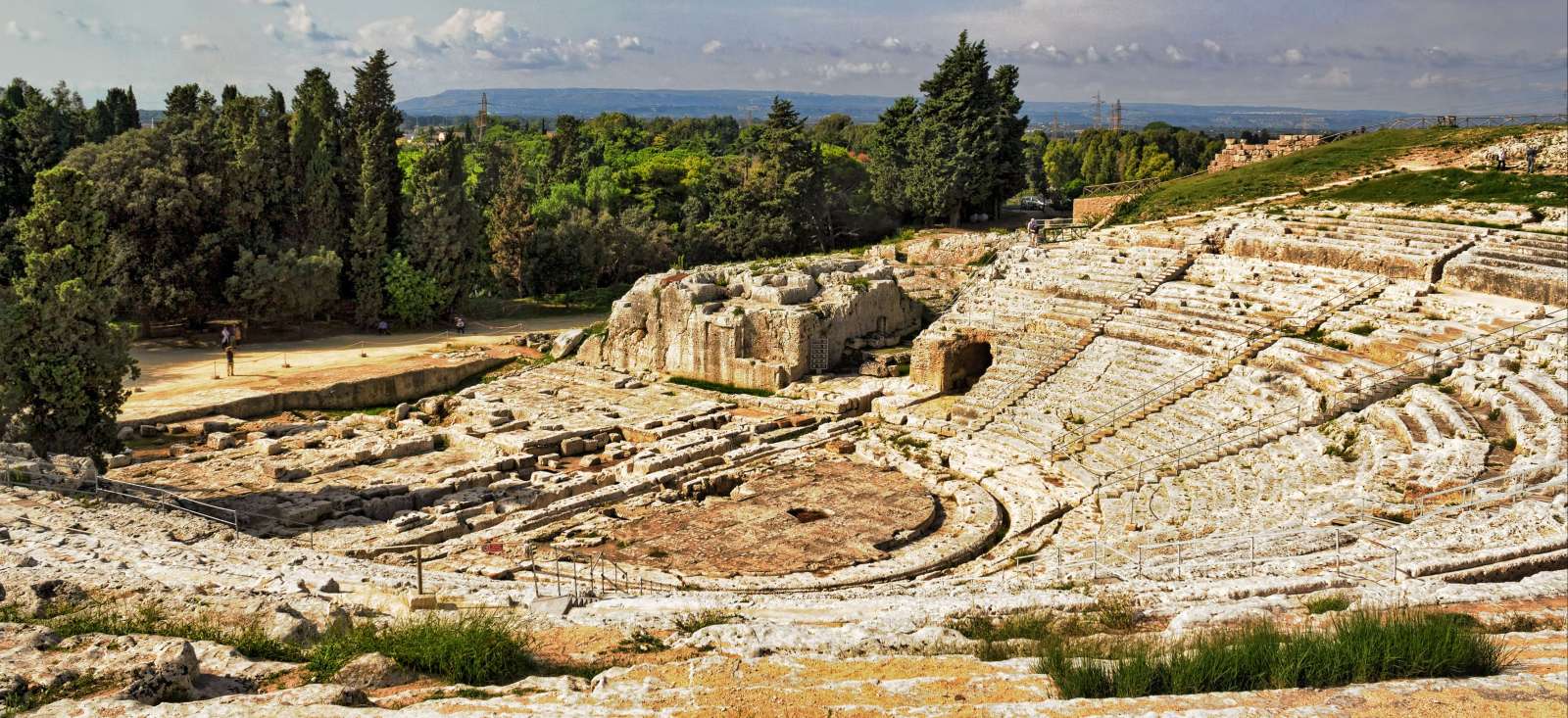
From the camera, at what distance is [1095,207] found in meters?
41.4

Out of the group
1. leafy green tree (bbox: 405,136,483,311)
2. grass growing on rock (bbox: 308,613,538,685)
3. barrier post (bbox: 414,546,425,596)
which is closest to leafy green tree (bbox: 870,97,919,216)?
leafy green tree (bbox: 405,136,483,311)

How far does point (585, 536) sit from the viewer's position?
18.3 m

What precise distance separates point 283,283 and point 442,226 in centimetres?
560

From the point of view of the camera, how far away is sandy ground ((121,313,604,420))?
27.5 meters

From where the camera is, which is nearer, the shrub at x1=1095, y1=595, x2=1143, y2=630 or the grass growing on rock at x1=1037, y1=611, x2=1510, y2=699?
the grass growing on rock at x1=1037, y1=611, x2=1510, y2=699

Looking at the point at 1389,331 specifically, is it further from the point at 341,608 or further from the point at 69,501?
the point at 69,501

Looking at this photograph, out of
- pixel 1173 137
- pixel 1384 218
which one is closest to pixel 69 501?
pixel 1384 218

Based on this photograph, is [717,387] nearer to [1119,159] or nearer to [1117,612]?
[1117,612]

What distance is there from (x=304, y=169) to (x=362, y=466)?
63.3ft

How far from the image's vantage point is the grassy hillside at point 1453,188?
27.2 meters

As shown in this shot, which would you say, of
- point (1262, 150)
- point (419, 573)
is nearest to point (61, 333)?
point (419, 573)

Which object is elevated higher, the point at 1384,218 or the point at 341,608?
the point at 1384,218

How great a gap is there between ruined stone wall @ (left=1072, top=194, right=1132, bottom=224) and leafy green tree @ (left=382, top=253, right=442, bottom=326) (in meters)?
23.5

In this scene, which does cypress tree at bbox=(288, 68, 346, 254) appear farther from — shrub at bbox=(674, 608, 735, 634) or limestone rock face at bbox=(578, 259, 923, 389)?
shrub at bbox=(674, 608, 735, 634)
